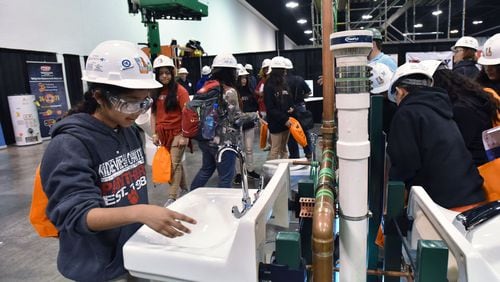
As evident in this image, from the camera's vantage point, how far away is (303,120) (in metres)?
4.21

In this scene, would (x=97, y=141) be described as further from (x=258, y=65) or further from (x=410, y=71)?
(x=258, y=65)

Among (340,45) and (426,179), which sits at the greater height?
(340,45)

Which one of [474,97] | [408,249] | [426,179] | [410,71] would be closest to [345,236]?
[408,249]

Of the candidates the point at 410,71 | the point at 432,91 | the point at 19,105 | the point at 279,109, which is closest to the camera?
the point at 432,91

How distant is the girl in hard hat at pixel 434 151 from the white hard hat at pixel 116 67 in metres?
1.10

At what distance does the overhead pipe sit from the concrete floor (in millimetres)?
2165

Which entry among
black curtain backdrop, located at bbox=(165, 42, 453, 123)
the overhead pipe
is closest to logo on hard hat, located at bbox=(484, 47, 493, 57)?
the overhead pipe

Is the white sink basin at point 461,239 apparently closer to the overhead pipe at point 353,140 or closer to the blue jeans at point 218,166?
the overhead pipe at point 353,140

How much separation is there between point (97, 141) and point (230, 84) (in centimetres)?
195

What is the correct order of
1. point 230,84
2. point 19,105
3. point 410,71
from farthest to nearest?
point 19,105 < point 230,84 < point 410,71

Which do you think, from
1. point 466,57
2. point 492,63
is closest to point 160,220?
point 492,63

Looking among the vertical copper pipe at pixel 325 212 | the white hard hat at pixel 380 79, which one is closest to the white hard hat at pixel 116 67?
the vertical copper pipe at pixel 325 212

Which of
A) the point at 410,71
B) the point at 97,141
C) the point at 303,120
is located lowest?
the point at 303,120

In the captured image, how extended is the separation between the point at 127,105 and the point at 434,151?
126cm
